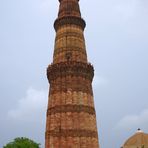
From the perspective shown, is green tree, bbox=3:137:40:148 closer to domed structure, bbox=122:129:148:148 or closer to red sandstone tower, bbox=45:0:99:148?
red sandstone tower, bbox=45:0:99:148

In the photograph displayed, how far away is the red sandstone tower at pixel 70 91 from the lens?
88.9 ft

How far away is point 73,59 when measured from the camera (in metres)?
29.8

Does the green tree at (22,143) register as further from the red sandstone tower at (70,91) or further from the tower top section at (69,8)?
the tower top section at (69,8)

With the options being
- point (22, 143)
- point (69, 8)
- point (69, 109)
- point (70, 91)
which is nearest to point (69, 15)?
point (69, 8)

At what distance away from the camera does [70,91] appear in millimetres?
28312

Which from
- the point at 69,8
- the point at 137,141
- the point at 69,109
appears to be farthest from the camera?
the point at 137,141

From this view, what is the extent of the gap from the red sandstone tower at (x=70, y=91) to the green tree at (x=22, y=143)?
677 centimetres

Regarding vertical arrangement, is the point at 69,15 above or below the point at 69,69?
above

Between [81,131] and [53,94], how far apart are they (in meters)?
4.25

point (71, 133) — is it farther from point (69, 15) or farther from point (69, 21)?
point (69, 15)

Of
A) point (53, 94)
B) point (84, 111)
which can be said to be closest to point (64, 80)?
A: point (53, 94)

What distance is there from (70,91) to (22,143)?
9537mm

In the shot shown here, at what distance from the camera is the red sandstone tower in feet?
88.9

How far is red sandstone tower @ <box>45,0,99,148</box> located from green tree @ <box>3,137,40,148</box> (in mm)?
6770
